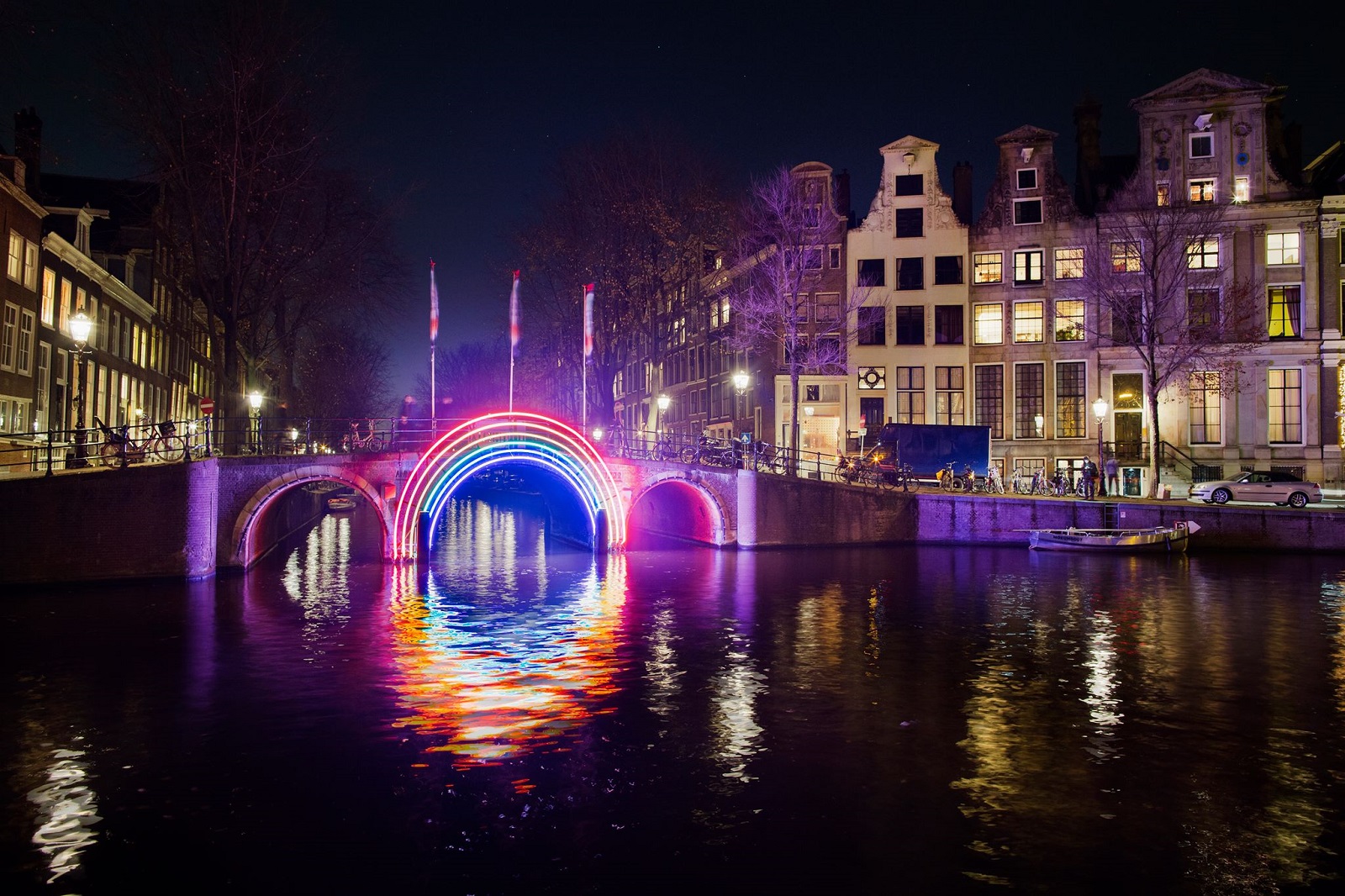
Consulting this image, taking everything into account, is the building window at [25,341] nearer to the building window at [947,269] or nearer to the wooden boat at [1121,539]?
the wooden boat at [1121,539]

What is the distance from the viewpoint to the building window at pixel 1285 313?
5244 cm

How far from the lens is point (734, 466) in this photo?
42.9 metres

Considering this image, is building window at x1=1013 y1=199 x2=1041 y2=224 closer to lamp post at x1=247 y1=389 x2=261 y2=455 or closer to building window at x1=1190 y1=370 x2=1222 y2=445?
building window at x1=1190 y1=370 x2=1222 y2=445

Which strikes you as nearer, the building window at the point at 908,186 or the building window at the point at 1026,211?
the building window at the point at 1026,211

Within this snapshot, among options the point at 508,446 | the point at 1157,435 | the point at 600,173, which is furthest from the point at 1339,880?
the point at 600,173

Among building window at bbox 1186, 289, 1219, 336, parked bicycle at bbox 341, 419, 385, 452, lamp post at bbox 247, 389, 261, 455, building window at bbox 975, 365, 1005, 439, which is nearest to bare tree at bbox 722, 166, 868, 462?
building window at bbox 975, 365, 1005, 439

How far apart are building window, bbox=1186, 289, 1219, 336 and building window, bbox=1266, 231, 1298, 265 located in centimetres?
319

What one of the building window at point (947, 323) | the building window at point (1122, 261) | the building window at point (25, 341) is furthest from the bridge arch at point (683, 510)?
the building window at point (1122, 261)

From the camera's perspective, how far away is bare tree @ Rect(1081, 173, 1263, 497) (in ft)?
161

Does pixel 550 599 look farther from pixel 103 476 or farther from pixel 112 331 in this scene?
pixel 112 331

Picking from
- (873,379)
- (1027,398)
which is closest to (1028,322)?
(1027,398)

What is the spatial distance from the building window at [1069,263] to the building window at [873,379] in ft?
32.2

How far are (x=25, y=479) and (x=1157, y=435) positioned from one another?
134 feet

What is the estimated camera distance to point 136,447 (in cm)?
3962
